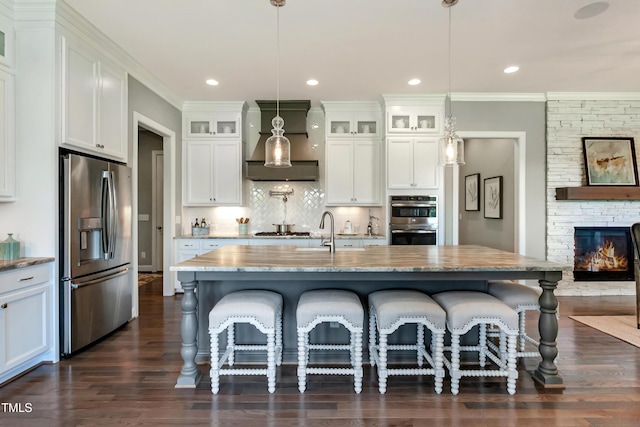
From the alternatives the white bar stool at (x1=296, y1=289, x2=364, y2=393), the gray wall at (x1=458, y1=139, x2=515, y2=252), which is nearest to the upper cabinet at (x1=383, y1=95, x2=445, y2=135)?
the gray wall at (x1=458, y1=139, x2=515, y2=252)

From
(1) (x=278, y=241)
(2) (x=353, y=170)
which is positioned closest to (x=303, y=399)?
(1) (x=278, y=241)

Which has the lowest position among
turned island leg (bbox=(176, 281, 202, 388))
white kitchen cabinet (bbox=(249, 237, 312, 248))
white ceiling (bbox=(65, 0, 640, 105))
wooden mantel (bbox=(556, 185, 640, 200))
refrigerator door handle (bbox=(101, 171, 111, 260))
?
turned island leg (bbox=(176, 281, 202, 388))

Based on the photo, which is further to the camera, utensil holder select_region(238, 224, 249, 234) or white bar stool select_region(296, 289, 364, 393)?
utensil holder select_region(238, 224, 249, 234)

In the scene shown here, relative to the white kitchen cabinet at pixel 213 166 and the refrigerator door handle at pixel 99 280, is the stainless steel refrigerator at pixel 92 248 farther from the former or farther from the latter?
the white kitchen cabinet at pixel 213 166

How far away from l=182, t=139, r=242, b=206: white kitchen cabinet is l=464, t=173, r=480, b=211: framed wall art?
442 centimetres

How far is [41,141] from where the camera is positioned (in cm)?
268

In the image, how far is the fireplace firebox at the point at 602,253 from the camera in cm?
488

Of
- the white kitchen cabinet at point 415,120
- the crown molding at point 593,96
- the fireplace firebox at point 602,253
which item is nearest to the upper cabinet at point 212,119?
the white kitchen cabinet at point 415,120

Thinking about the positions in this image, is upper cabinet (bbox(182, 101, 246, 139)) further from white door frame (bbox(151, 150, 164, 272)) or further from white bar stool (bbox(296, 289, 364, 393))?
white bar stool (bbox(296, 289, 364, 393))

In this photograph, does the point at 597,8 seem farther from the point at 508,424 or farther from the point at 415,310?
the point at 508,424

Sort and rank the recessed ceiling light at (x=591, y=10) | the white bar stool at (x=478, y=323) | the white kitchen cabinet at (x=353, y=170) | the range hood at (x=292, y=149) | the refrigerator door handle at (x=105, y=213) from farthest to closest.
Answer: the white kitchen cabinet at (x=353, y=170), the range hood at (x=292, y=149), the refrigerator door handle at (x=105, y=213), the recessed ceiling light at (x=591, y=10), the white bar stool at (x=478, y=323)

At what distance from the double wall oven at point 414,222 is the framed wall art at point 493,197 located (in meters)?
1.64

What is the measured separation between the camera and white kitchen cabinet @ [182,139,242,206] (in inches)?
202

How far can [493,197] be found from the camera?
5.91 meters
